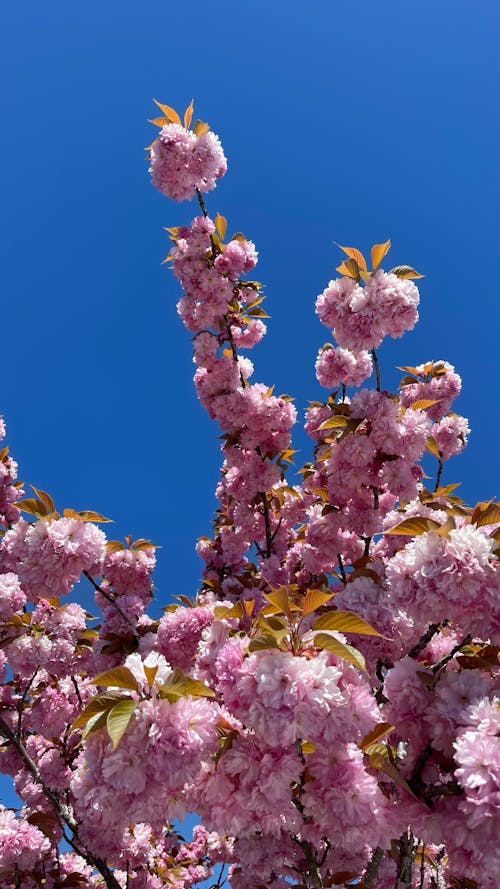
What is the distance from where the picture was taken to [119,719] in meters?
1.44

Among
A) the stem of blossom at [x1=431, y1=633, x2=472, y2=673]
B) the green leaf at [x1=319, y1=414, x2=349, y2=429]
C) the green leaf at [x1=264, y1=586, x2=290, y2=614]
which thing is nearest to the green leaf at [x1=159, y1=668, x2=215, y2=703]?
the green leaf at [x1=264, y1=586, x2=290, y2=614]

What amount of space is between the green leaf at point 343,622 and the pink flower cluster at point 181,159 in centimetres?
436

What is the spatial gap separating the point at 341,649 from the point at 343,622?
12 centimetres

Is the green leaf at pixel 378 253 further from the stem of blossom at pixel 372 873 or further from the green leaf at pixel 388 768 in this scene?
the stem of blossom at pixel 372 873

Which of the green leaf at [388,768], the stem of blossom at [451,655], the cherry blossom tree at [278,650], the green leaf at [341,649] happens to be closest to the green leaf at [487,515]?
the cherry blossom tree at [278,650]

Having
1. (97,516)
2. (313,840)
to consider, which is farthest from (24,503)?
(313,840)

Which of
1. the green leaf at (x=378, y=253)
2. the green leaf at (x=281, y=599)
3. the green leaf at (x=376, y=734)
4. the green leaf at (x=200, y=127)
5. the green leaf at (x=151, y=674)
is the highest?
the green leaf at (x=200, y=127)

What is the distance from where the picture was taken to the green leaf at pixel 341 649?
152cm

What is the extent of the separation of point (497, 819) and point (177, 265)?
4.64m

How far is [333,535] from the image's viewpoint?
157 inches

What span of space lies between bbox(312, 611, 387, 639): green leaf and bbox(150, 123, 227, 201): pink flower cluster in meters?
4.36

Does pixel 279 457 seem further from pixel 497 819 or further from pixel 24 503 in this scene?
pixel 497 819

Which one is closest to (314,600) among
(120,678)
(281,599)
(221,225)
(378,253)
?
(281,599)

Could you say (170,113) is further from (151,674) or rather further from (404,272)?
(151,674)
